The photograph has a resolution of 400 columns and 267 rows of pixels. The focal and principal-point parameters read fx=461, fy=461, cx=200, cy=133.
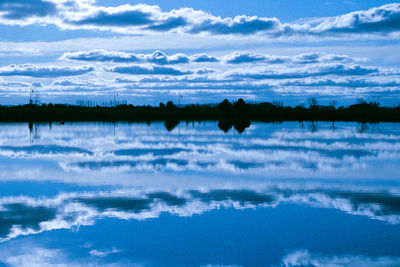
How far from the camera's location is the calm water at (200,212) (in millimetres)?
10125

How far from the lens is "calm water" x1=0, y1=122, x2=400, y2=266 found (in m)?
10.1

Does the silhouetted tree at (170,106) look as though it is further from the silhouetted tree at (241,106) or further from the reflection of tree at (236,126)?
the reflection of tree at (236,126)

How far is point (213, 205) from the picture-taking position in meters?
14.5

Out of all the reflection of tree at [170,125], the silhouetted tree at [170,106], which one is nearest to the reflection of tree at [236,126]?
the reflection of tree at [170,125]

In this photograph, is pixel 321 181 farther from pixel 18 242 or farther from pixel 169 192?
pixel 18 242

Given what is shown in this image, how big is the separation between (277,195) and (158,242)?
6335mm

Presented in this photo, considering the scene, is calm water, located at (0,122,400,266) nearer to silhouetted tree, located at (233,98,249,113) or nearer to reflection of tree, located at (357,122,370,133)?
reflection of tree, located at (357,122,370,133)

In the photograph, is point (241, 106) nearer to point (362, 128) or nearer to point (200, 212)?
point (362, 128)

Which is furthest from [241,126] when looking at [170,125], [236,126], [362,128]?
[362,128]

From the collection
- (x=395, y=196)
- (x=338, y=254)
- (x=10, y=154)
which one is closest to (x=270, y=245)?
(x=338, y=254)

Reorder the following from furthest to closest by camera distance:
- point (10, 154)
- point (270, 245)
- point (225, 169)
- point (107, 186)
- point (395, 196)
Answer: point (10, 154)
point (225, 169)
point (107, 186)
point (395, 196)
point (270, 245)

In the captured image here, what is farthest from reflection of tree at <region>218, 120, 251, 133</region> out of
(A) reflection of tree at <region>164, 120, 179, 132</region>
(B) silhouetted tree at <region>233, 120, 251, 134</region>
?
(A) reflection of tree at <region>164, 120, 179, 132</region>

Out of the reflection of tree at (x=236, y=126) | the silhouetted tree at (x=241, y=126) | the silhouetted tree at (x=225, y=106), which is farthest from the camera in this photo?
the silhouetted tree at (x=225, y=106)

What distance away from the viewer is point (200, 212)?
13570 millimetres
